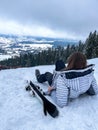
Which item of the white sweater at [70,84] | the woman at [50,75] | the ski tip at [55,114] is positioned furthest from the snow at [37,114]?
the woman at [50,75]

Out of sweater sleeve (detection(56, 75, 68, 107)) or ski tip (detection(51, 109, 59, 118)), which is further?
sweater sleeve (detection(56, 75, 68, 107))

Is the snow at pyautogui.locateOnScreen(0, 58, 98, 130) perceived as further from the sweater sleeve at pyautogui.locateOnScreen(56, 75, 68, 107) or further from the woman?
the woman

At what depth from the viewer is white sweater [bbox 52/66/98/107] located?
5.79 m

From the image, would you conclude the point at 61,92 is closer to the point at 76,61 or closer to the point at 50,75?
the point at 76,61

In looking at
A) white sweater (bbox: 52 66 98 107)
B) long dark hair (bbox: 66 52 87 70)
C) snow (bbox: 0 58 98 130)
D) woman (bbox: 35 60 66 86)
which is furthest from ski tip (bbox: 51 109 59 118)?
woman (bbox: 35 60 66 86)

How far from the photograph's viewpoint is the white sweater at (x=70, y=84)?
5.79 meters

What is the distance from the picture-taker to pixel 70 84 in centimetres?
584

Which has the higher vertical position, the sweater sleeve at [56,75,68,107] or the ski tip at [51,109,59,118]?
the sweater sleeve at [56,75,68,107]

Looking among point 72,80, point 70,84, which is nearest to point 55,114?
point 70,84

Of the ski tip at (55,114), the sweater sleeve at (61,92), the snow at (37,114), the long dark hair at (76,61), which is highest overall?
the long dark hair at (76,61)

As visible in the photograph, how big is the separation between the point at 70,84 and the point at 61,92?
0.31m

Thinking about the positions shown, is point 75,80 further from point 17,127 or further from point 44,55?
point 44,55

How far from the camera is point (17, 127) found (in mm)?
5152

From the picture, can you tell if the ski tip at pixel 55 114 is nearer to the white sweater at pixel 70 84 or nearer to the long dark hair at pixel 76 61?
the white sweater at pixel 70 84
